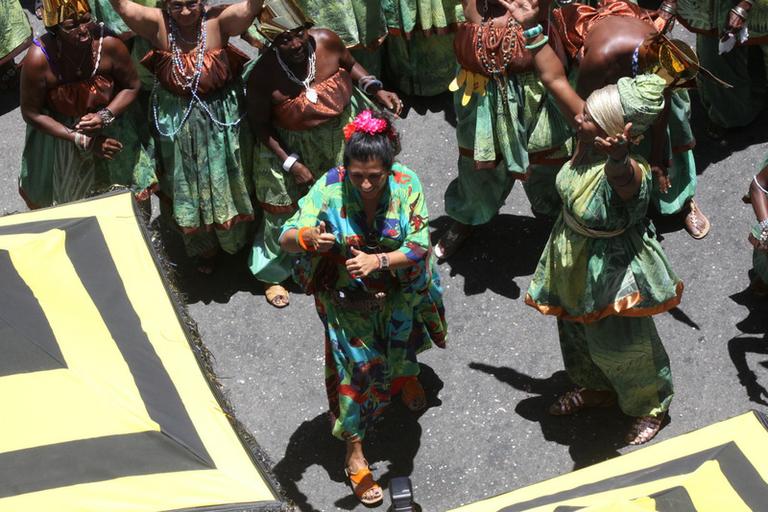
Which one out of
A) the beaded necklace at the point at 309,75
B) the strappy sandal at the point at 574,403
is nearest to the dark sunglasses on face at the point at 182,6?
the beaded necklace at the point at 309,75

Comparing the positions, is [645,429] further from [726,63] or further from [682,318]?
[726,63]

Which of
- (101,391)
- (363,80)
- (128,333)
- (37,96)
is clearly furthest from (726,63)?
(101,391)

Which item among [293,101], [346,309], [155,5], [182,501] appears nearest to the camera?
[182,501]

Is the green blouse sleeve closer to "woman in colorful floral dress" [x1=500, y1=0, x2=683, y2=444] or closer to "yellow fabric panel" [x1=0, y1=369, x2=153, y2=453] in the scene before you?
"woman in colorful floral dress" [x1=500, y1=0, x2=683, y2=444]

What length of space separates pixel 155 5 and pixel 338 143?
62.1 inches

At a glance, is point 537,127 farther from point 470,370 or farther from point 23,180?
point 23,180

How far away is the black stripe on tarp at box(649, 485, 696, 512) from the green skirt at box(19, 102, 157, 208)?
133 inches

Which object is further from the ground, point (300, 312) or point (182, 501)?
point (182, 501)

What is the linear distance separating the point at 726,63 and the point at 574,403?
94.2 inches

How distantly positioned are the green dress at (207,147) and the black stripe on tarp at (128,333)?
1521mm

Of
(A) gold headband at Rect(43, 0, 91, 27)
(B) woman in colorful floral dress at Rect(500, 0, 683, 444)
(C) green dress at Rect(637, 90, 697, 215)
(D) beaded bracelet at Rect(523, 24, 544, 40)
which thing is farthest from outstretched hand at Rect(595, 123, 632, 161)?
(A) gold headband at Rect(43, 0, 91, 27)

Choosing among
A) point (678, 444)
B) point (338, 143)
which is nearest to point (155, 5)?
point (338, 143)

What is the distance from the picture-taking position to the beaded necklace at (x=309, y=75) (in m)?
5.60

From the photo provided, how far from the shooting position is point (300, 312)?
20.6 ft
